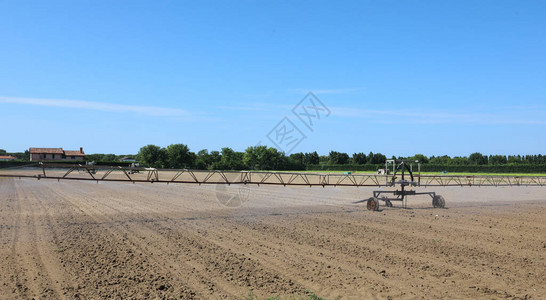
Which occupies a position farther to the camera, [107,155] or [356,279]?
[107,155]

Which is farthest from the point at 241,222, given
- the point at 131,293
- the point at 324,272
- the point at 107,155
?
the point at 107,155

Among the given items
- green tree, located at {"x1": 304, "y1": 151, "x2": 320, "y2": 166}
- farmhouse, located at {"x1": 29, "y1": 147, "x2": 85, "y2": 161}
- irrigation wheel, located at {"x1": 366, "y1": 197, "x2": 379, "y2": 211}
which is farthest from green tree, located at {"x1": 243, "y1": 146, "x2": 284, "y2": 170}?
irrigation wheel, located at {"x1": 366, "y1": 197, "x2": 379, "y2": 211}

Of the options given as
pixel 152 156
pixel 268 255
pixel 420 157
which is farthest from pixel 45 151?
pixel 268 255

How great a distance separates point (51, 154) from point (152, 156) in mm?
39340

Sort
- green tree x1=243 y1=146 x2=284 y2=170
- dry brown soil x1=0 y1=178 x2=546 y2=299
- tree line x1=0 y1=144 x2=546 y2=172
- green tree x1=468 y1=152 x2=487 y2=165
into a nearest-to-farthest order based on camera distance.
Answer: dry brown soil x1=0 y1=178 x2=546 y2=299, tree line x1=0 y1=144 x2=546 y2=172, green tree x1=243 y1=146 x2=284 y2=170, green tree x1=468 y1=152 x2=487 y2=165

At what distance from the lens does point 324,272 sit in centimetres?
1259

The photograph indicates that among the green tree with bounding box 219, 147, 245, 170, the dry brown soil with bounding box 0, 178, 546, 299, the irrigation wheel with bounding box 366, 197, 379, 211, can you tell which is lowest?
the dry brown soil with bounding box 0, 178, 546, 299

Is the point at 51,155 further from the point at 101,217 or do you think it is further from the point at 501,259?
the point at 501,259

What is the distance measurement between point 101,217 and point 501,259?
70.6 feet

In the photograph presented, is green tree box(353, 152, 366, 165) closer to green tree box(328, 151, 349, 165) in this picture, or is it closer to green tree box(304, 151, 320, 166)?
green tree box(328, 151, 349, 165)

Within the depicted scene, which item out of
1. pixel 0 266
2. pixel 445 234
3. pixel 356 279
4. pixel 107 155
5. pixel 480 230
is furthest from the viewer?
pixel 107 155

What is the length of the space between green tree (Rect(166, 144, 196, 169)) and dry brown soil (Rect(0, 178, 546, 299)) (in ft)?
430

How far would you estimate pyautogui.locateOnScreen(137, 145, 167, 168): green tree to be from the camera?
491ft

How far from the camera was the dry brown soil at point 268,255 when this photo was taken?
11078mm
